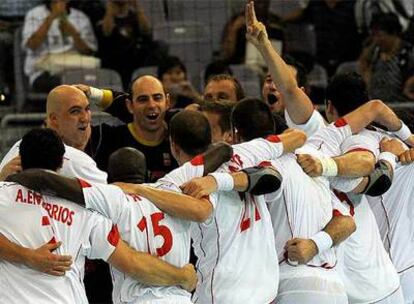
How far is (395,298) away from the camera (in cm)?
716

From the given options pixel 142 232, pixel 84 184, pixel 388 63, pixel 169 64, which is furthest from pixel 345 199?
pixel 388 63

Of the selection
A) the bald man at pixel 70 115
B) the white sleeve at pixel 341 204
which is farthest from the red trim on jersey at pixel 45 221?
the white sleeve at pixel 341 204

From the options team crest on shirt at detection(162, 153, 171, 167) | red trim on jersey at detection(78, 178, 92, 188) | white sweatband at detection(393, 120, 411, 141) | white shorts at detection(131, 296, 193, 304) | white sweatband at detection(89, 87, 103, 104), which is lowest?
white shorts at detection(131, 296, 193, 304)

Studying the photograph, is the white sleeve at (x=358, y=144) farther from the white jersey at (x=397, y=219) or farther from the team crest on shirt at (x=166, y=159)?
the team crest on shirt at (x=166, y=159)

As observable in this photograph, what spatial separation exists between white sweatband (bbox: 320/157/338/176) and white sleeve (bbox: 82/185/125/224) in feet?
4.44

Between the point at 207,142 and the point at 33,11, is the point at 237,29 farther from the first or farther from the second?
the point at 207,142

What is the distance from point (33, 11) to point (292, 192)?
652cm

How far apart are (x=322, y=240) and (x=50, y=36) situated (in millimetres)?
6445

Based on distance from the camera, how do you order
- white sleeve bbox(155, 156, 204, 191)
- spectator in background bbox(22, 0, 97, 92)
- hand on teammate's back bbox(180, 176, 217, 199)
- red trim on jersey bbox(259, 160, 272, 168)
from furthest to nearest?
spectator in background bbox(22, 0, 97, 92)
red trim on jersey bbox(259, 160, 272, 168)
white sleeve bbox(155, 156, 204, 191)
hand on teammate's back bbox(180, 176, 217, 199)

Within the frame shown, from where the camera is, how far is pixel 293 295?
6484 millimetres

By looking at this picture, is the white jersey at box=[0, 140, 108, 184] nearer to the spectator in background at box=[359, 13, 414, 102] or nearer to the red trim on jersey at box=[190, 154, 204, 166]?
the red trim on jersey at box=[190, 154, 204, 166]

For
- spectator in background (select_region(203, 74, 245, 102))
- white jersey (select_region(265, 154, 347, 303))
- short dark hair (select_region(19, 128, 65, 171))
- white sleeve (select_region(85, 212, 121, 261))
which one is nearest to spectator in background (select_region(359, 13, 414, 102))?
spectator in background (select_region(203, 74, 245, 102))

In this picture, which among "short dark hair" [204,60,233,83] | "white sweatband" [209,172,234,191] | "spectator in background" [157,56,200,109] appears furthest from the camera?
"short dark hair" [204,60,233,83]

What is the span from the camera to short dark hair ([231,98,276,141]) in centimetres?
650
